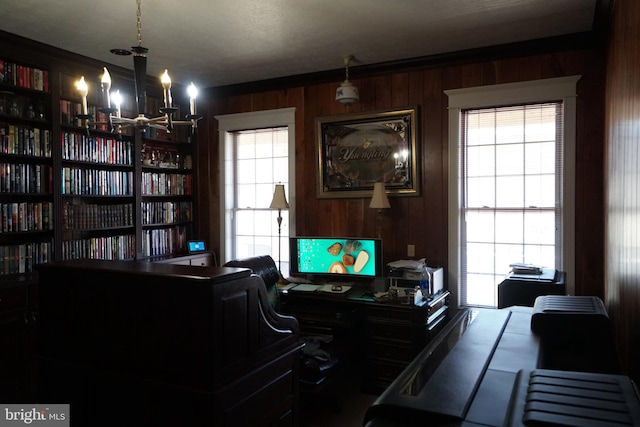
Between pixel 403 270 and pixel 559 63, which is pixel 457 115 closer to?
pixel 559 63

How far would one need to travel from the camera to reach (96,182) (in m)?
4.05

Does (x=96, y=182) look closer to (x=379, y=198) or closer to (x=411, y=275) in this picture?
(x=379, y=198)

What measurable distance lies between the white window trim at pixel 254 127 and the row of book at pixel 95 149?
0.95m

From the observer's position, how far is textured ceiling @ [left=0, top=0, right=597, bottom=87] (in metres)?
2.81

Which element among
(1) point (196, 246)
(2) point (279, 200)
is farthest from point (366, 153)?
(1) point (196, 246)

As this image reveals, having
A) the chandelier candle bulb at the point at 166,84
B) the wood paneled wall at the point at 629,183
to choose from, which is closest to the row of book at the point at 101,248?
the chandelier candle bulb at the point at 166,84

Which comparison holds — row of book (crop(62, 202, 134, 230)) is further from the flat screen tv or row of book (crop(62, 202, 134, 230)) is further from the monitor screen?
the flat screen tv

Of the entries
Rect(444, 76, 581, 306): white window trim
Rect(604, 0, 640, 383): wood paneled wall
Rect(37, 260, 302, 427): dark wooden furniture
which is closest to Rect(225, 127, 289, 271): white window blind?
Rect(444, 76, 581, 306): white window trim

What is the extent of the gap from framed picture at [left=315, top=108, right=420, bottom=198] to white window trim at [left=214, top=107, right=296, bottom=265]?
1.03 feet

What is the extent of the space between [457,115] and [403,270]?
138cm

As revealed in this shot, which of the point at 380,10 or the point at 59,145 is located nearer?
the point at 380,10

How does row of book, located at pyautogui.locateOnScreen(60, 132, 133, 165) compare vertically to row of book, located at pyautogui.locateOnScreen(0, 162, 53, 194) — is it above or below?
above

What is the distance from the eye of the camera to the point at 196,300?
1619mm

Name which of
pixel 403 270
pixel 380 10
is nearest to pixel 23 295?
pixel 403 270
